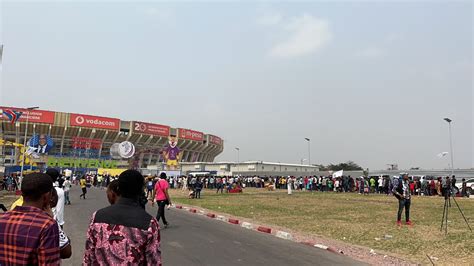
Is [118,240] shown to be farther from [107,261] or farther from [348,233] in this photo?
[348,233]

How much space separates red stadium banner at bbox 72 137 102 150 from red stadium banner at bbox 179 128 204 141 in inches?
922

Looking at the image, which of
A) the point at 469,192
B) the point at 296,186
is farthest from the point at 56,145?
the point at 469,192

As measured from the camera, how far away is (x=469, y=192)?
3109cm

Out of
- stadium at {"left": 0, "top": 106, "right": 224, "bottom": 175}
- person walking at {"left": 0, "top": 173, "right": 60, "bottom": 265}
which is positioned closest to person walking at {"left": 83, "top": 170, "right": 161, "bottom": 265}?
person walking at {"left": 0, "top": 173, "right": 60, "bottom": 265}

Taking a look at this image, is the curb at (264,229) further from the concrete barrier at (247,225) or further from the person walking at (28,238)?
the person walking at (28,238)

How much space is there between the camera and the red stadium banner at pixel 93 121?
301 feet

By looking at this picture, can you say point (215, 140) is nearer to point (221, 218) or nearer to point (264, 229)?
point (221, 218)

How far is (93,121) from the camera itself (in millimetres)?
94000

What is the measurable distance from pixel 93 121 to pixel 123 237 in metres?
97.0

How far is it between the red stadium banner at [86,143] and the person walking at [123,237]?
89.1 m

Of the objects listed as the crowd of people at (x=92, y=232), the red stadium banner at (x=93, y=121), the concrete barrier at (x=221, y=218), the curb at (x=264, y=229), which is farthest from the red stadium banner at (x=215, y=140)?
the crowd of people at (x=92, y=232)

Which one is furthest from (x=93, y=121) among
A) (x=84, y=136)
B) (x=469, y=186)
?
(x=469, y=186)

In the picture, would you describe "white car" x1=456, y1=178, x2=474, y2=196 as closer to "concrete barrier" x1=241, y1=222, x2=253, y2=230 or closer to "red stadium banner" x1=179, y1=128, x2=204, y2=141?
"concrete barrier" x1=241, y1=222, x2=253, y2=230

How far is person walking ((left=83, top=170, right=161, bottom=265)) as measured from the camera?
2869 mm
